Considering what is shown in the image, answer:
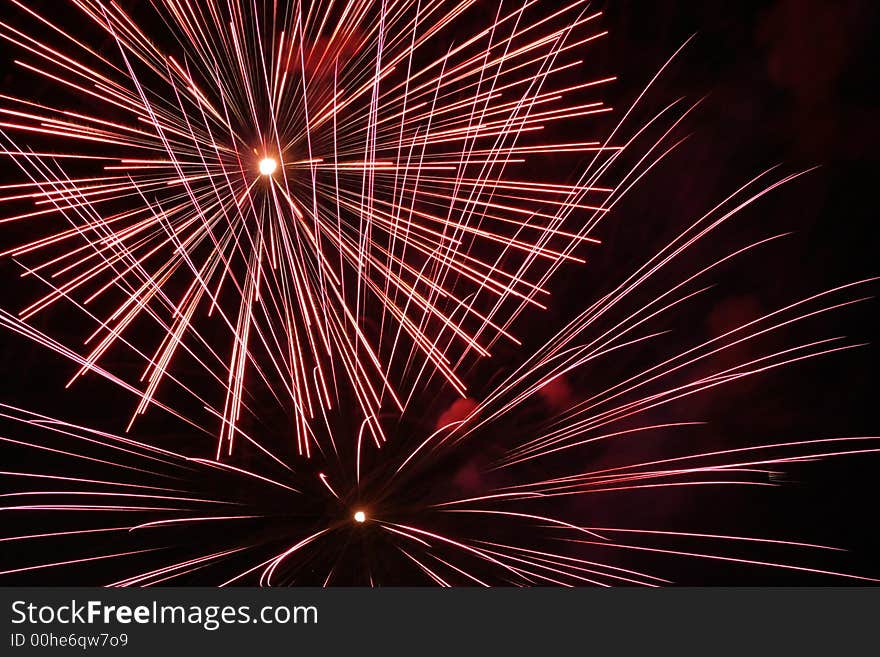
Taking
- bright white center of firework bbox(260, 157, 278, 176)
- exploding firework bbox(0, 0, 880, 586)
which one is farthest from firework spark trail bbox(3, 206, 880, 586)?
bright white center of firework bbox(260, 157, 278, 176)

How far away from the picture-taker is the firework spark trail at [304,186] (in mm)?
2344

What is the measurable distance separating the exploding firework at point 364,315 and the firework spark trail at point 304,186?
0.04 ft

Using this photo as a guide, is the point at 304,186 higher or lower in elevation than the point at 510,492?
higher

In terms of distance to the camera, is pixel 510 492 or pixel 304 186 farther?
pixel 510 492

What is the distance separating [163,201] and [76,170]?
43 centimetres

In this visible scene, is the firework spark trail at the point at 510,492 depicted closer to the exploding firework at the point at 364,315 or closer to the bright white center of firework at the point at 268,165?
the exploding firework at the point at 364,315

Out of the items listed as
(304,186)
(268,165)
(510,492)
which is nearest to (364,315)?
(304,186)

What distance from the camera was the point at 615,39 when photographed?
102 inches

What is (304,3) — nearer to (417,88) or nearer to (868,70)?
(417,88)

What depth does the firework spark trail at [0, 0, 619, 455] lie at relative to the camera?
7.69ft

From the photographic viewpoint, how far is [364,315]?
252cm

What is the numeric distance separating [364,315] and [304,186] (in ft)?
1.87

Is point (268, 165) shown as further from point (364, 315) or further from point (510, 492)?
point (510, 492)

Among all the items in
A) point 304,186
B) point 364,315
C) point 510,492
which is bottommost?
point 510,492
